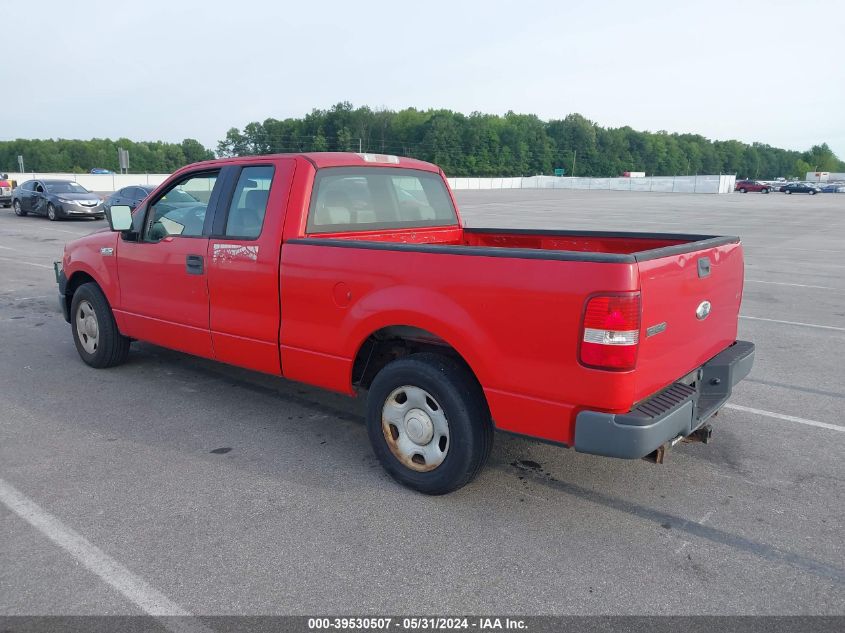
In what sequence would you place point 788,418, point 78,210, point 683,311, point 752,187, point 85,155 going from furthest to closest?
point 85,155
point 752,187
point 78,210
point 788,418
point 683,311

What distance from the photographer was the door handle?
483 cm

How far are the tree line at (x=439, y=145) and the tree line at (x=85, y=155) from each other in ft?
0.50

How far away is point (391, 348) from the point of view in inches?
163

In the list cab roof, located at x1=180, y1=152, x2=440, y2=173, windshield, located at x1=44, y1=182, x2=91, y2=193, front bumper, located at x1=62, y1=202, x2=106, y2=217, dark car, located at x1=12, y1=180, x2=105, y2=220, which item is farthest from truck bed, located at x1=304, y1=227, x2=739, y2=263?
windshield, located at x1=44, y1=182, x2=91, y2=193

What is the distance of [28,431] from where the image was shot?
185 inches

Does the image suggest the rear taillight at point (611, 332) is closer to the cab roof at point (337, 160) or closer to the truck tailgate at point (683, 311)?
the truck tailgate at point (683, 311)

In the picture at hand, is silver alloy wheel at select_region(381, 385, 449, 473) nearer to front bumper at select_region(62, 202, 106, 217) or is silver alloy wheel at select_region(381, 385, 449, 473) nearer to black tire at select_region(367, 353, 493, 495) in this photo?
black tire at select_region(367, 353, 493, 495)

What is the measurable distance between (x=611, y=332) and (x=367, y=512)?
5.27 ft

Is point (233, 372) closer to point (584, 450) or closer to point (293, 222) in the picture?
point (293, 222)

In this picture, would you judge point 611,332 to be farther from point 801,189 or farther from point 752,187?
point 801,189

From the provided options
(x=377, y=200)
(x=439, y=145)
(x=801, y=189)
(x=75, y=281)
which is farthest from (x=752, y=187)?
(x=75, y=281)

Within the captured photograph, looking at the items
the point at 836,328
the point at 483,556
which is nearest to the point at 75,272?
the point at 483,556

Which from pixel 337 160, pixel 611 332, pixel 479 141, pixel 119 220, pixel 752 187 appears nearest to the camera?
pixel 611 332

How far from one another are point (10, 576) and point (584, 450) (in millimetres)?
2635
